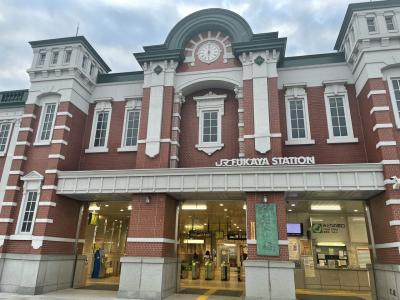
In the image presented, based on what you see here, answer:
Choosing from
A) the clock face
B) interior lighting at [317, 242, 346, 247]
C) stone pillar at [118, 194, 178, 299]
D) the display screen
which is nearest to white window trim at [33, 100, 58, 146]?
stone pillar at [118, 194, 178, 299]

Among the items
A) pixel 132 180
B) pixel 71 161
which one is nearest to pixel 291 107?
pixel 132 180

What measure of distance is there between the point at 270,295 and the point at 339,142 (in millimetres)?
7506

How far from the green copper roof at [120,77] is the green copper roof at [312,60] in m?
7.89

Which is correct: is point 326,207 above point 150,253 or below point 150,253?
above

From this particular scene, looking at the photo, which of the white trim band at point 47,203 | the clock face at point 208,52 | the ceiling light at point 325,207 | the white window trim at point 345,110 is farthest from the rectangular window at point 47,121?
the ceiling light at point 325,207

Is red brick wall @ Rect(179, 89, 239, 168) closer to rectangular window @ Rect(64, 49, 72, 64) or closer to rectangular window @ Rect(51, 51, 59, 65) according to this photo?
rectangular window @ Rect(64, 49, 72, 64)

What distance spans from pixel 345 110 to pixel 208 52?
753 centimetres

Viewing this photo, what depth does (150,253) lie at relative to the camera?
12867 millimetres

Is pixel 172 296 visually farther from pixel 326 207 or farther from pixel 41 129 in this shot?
pixel 41 129

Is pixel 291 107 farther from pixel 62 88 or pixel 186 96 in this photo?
pixel 62 88

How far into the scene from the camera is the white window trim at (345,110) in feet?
46.8

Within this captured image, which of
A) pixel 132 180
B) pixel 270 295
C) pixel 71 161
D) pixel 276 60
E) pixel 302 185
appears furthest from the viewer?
pixel 71 161

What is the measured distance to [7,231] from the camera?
46.4 feet

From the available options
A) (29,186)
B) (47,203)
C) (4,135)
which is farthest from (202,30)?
(4,135)
